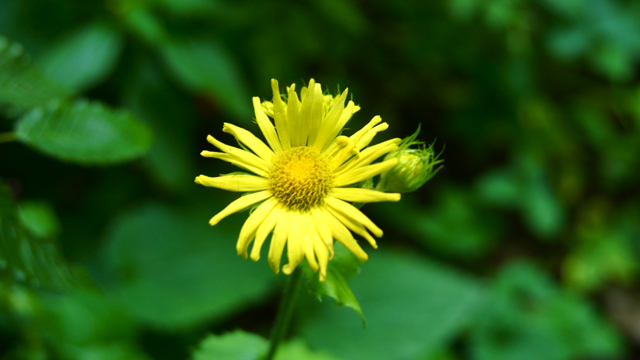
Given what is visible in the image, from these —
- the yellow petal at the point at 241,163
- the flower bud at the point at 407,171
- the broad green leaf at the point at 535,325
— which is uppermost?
the broad green leaf at the point at 535,325

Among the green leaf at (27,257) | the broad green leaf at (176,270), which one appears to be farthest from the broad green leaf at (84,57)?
the green leaf at (27,257)

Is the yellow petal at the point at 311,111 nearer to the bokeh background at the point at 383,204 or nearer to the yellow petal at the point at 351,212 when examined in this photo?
the yellow petal at the point at 351,212

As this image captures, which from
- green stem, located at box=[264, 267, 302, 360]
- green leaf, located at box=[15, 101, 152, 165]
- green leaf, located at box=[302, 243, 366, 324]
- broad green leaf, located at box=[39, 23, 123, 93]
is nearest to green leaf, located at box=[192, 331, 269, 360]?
green stem, located at box=[264, 267, 302, 360]

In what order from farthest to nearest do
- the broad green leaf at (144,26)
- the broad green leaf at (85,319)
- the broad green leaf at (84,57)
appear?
the broad green leaf at (144,26), the broad green leaf at (84,57), the broad green leaf at (85,319)

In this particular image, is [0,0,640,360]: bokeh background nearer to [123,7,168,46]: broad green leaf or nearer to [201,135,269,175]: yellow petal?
[123,7,168,46]: broad green leaf

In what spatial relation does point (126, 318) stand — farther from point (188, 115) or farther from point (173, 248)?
point (188, 115)

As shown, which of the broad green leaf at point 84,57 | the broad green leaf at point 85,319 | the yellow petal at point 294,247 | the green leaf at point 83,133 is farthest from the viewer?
the broad green leaf at point 84,57
